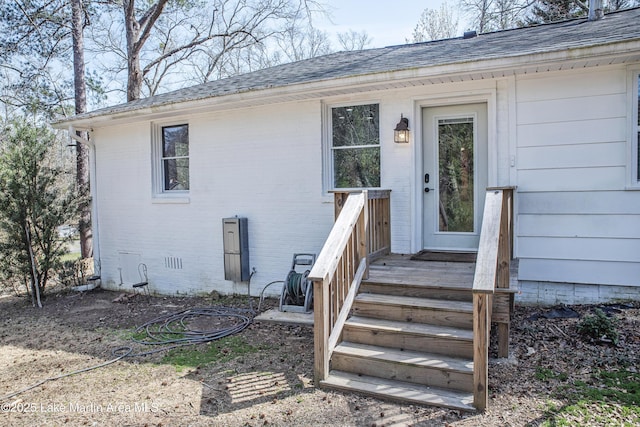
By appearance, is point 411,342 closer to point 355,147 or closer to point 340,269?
point 340,269

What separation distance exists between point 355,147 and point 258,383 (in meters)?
3.51

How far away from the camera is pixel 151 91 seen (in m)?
18.4

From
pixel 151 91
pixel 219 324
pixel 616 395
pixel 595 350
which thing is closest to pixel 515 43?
pixel 595 350

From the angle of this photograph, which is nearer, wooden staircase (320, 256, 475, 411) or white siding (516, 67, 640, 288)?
wooden staircase (320, 256, 475, 411)

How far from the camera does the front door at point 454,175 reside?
220 inches

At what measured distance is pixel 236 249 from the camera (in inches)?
265

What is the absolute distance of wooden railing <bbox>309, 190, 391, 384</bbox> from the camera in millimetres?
3582

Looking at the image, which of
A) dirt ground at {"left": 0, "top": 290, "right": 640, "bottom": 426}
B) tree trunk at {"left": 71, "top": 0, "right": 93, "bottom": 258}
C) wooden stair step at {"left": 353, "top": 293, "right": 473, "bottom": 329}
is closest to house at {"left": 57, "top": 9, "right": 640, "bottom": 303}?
dirt ground at {"left": 0, "top": 290, "right": 640, "bottom": 426}

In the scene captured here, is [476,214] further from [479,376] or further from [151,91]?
[151,91]

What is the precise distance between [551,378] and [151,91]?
18.4 meters

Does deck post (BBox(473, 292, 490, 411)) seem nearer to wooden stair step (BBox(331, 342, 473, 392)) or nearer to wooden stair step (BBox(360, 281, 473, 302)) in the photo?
wooden stair step (BBox(331, 342, 473, 392))

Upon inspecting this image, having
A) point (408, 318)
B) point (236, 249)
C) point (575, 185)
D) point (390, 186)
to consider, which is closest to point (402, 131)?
point (390, 186)

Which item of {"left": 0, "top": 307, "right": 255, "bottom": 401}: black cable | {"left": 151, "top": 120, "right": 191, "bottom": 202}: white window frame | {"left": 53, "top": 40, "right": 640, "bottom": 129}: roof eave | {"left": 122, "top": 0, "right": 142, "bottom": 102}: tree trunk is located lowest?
{"left": 0, "top": 307, "right": 255, "bottom": 401}: black cable

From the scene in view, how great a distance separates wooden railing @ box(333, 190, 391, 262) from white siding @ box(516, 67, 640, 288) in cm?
153
